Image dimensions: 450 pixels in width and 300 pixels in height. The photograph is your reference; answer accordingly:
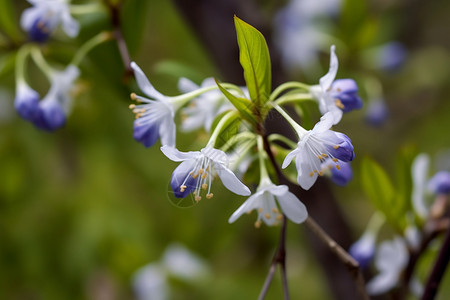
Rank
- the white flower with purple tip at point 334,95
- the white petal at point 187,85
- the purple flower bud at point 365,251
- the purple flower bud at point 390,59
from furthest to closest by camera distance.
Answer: the purple flower bud at point 390,59 → the purple flower bud at point 365,251 → the white petal at point 187,85 → the white flower with purple tip at point 334,95

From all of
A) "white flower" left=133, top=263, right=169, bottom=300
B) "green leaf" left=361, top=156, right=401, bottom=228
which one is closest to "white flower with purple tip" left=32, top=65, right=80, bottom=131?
"green leaf" left=361, top=156, right=401, bottom=228

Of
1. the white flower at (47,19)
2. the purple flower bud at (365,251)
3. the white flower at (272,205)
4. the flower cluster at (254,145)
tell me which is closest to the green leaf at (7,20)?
the white flower at (47,19)

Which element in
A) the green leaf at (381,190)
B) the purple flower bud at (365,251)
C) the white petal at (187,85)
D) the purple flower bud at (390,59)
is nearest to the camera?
the white petal at (187,85)

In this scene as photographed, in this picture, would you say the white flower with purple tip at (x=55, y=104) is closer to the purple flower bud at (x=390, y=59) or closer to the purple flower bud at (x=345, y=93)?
the purple flower bud at (x=345, y=93)

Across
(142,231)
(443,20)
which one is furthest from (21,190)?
(443,20)

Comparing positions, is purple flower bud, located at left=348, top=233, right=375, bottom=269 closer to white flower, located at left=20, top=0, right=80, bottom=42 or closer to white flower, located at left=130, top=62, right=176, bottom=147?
white flower, located at left=130, top=62, right=176, bottom=147

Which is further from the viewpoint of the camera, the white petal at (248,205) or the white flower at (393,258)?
the white flower at (393,258)

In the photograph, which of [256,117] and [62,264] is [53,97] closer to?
[256,117]
